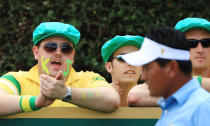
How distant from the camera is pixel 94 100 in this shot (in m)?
2.85

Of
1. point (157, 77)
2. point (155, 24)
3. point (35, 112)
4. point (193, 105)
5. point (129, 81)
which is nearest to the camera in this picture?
point (193, 105)

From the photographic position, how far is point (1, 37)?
5.86 meters

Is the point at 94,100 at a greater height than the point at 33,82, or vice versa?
the point at 33,82

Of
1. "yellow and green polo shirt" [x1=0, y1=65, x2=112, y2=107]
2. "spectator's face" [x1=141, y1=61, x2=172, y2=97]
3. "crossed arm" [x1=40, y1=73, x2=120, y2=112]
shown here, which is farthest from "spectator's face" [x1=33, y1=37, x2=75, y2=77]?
"spectator's face" [x1=141, y1=61, x2=172, y2=97]

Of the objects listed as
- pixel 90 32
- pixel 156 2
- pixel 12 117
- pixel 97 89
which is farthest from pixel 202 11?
pixel 12 117

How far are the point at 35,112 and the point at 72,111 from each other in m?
0.24

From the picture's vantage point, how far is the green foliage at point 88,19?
5672mm

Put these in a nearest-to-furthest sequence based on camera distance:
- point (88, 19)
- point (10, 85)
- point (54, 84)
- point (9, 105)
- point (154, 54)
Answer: point (154, 54) → point (54, 84) → point (9, 105) → point (10, 85) → point (88, 19)

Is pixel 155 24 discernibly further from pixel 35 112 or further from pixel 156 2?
pixel 35 112

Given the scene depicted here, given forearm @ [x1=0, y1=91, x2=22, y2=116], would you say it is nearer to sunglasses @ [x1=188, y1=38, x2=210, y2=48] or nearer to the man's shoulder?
the man's shoulder

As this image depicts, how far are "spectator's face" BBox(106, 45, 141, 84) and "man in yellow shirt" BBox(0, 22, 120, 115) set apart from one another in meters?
0.36

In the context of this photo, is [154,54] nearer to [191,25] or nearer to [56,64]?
[56,64]

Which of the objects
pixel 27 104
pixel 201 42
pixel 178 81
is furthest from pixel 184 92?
pixel 201 42

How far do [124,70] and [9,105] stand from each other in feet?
3.73
